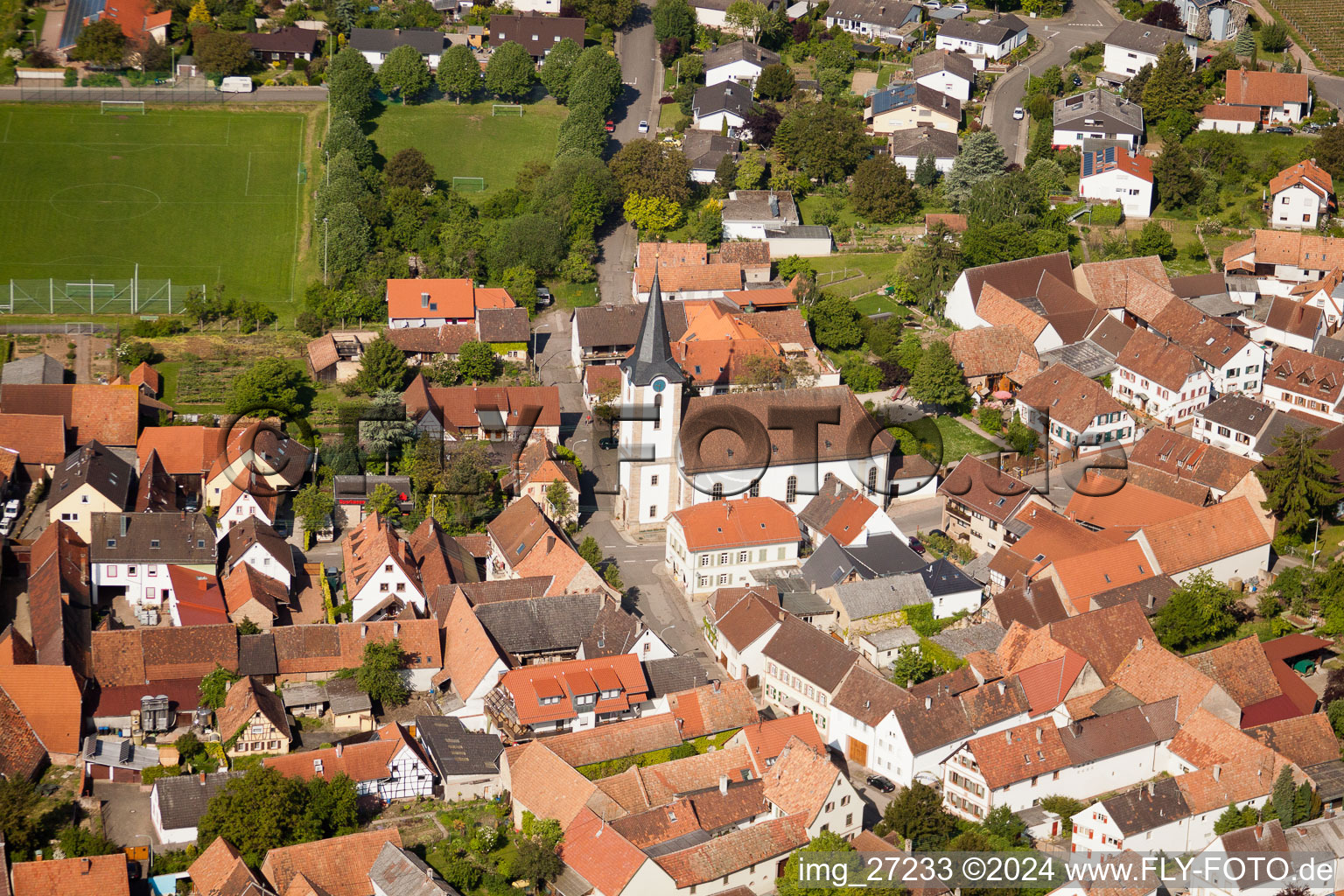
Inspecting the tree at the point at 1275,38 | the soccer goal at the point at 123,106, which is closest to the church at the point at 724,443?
the soccer goal at the point at 123,106

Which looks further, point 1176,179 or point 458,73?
point 458,73

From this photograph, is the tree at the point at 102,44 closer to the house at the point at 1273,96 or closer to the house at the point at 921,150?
the house at the point at 921,150

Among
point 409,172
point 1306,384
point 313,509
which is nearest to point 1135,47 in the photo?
point 1306,384

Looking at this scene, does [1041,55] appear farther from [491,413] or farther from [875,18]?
[491,413]

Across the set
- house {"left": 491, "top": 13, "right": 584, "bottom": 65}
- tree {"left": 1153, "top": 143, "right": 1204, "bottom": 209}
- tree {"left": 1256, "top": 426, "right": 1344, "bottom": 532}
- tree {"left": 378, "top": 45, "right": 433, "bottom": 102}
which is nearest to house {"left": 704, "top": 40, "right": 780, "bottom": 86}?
house {"left": 491, "top": 13, "right": 584, "bottom": 65}

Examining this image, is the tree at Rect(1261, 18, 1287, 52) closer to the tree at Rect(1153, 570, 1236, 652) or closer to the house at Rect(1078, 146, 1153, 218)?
the house at Rect(1078, 146, 1153, 218)

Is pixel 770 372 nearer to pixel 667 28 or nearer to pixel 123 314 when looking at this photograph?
pixel 123 314
